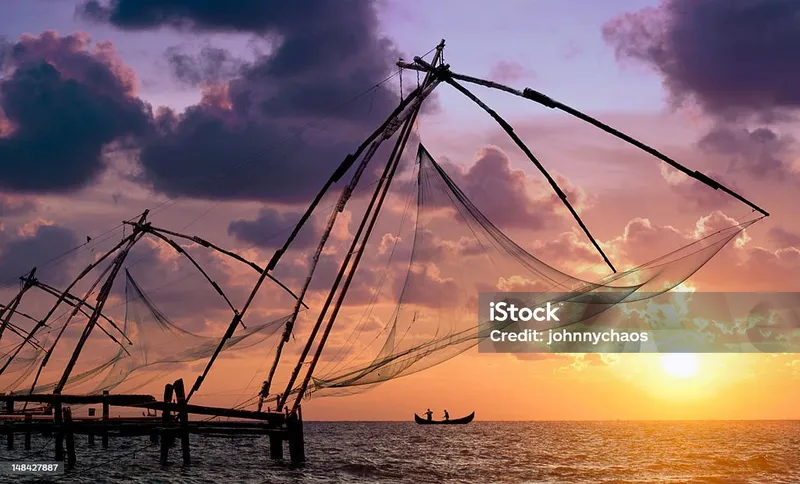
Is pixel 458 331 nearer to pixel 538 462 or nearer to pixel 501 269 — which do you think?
pixel 501 269

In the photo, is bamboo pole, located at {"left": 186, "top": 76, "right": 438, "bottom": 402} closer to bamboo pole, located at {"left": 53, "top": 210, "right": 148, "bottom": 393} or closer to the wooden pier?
the wooden pier

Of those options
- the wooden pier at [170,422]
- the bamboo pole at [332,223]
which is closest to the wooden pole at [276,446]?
the wooden pier at [170,422]

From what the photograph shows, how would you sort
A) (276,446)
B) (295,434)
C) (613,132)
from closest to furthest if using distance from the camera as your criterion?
(613,132) < (295,434) < (276,446)

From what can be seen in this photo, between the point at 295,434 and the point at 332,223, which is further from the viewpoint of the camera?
the point at 295,434

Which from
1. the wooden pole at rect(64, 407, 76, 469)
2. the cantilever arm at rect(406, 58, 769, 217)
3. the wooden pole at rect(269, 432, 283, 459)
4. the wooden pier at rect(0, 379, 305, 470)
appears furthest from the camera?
the wooden pole at rect(269, 432, 283, 459)

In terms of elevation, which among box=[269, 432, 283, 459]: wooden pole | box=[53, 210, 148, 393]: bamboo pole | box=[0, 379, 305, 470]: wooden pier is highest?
box=[53, 210, 148, 393]: bamboo pole

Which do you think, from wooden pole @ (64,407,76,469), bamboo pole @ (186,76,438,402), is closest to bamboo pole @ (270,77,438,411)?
bamboo pole @ (186,76,438,402)

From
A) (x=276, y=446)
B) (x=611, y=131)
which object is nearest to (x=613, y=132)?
(x=611, y=131)

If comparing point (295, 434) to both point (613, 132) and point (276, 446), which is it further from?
point (613, 132)

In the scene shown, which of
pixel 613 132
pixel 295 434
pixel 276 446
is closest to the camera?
pixel 613 132

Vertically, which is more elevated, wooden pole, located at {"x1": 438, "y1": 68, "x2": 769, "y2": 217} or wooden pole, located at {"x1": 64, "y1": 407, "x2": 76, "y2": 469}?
wooden pole, located at {"x1": 438, "y1": 68, "x2": 769, "y2": 217}

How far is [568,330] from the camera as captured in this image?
2219 cm

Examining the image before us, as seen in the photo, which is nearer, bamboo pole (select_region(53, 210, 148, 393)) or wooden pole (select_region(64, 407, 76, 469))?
wooden pole (select_region(64, 407, 76, 469))

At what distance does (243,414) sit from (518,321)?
9.39 metres
